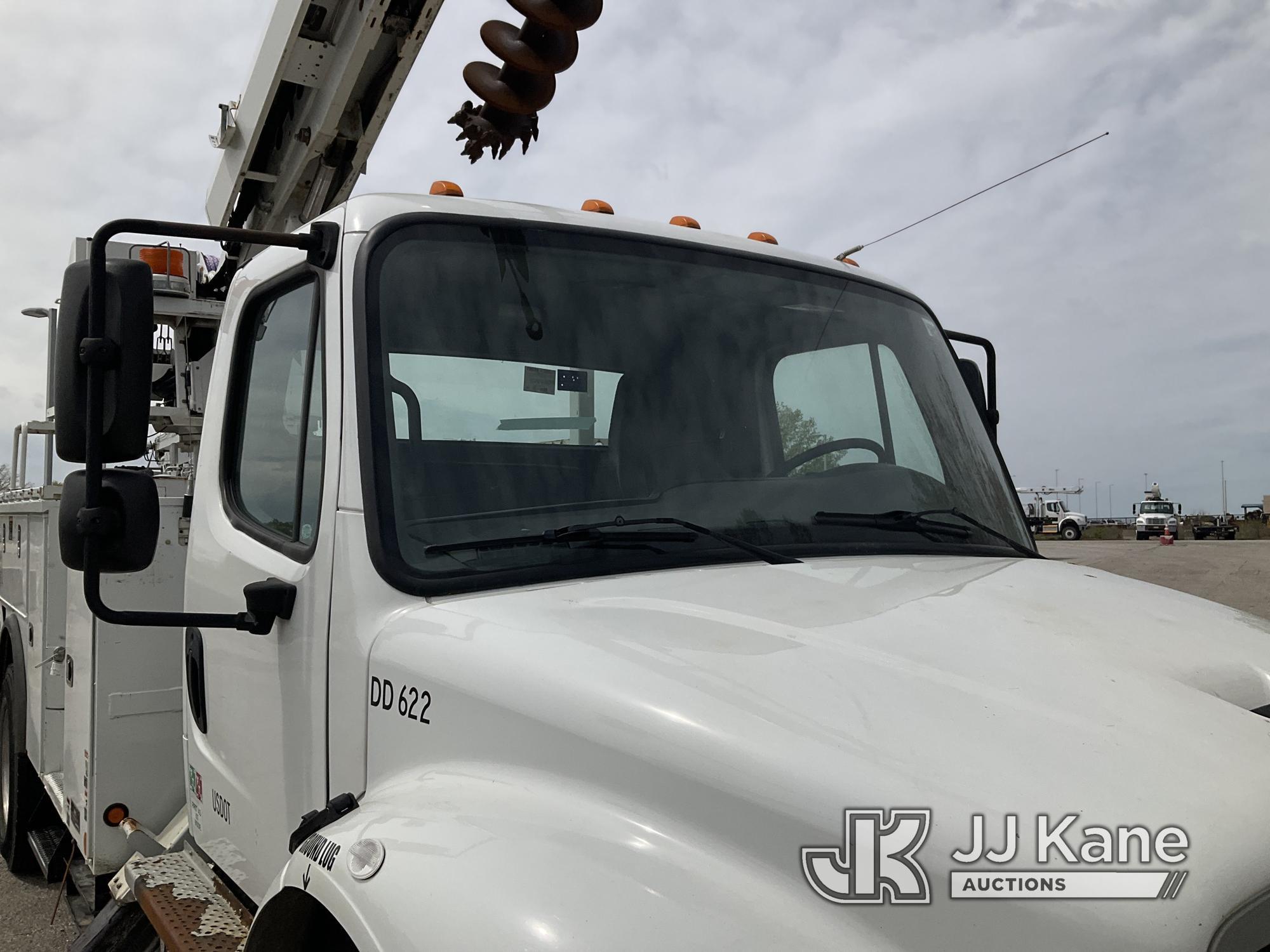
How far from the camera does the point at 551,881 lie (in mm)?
1379


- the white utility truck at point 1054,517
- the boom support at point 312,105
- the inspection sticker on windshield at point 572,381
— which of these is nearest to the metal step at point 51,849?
the boom support at point 312,105

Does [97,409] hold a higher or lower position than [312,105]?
lower

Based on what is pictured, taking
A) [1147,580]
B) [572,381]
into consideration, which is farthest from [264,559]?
[1147,580]

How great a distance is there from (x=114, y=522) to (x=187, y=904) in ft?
3.28

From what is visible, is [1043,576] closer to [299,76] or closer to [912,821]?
[912,821]

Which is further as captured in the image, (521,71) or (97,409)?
(521,71)

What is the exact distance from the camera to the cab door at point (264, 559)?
2.15m

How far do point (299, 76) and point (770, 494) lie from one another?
3009 millimetres

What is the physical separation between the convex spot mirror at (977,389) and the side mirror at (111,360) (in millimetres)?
2038

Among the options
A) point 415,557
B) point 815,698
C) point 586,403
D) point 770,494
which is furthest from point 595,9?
point 815,698

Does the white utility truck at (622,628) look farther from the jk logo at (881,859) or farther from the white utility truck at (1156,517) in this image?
the white utility truck at (1156,517)

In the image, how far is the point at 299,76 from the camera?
169 inches

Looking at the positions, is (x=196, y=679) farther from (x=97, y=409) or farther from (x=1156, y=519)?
(x=1156, y=519)

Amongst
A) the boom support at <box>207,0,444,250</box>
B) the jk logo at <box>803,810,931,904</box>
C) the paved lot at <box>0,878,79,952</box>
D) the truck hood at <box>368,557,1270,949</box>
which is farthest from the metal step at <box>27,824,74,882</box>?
the jk logo at <box>803,810,931,904</box>
